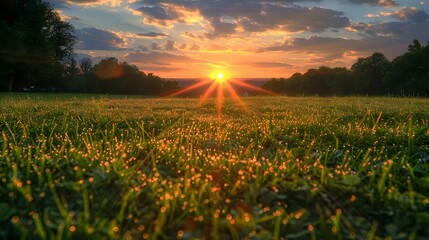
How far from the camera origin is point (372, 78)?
7631 centimetres

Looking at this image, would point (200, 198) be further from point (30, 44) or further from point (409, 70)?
point (409, 70)

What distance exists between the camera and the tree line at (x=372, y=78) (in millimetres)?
60656

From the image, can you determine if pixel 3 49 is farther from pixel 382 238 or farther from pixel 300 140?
pixel 382 238

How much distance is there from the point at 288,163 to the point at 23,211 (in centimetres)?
264

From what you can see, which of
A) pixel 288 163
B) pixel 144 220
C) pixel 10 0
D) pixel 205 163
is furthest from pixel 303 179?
pixel 10 0

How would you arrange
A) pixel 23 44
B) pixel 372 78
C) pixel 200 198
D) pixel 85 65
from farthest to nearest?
pixel 85 65 → pixel 372 78 → pixel 23 44 → pixel 200 198

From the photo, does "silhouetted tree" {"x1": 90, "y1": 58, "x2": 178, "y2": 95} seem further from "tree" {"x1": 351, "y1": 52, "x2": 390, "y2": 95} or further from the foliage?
"tree" {"x1": 351, "y1": 52, "x2": 390, "y2": 95}

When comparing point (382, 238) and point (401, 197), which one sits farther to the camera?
point (401, 197)

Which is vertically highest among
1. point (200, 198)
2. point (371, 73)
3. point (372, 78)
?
point (371, 73)

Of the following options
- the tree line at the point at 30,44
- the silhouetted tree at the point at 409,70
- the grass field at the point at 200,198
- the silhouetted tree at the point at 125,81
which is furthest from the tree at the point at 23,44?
the silhouetted tree at the point at 409,70

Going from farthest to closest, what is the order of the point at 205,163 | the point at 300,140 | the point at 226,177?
the point at 300,140 < the point at 205,163 < the point at 226,177

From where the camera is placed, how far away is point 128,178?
346 cm

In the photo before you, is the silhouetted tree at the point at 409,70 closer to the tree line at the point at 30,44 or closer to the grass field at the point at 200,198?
the tree line at the point at 30,44

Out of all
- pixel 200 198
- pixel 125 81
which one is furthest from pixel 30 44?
pixel 200 198
